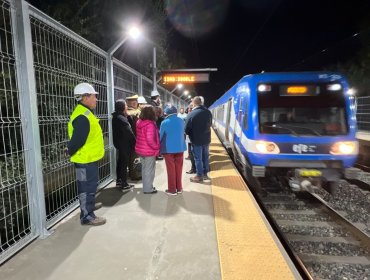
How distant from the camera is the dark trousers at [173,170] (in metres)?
5.24

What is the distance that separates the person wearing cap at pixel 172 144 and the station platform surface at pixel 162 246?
1.54ft

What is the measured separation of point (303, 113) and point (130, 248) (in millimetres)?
4194

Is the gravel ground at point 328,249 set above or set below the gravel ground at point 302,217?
below

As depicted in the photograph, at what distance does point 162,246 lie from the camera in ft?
10.7

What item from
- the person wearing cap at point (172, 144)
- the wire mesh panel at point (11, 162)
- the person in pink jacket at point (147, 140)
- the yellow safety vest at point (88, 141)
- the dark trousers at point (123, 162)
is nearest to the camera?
the wire mesh panel at point (11, 162)

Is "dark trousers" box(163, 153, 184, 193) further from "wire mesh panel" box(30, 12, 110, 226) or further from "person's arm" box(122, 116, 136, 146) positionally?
"wire mesh panel" box(30, 12, 110, 226)

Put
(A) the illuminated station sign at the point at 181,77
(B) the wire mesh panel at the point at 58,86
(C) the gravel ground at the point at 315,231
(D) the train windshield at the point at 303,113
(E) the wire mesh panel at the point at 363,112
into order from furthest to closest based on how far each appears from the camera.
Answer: (E) the wire mesh panel at the point at 363,112, (A) the illuminated station sign at the point at 181,77, (D) the train windshield at the point at 303,113, (C) the gravel ground at the point at 315,231, (B) the wire mesh panel at the point at 58,86

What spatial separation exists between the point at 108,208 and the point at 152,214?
740 millimetres

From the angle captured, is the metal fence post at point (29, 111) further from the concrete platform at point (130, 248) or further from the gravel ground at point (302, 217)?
the gravel ground at point (302, 217)

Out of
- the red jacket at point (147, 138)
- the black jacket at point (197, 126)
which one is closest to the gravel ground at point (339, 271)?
the red jacket at point (147, 138)

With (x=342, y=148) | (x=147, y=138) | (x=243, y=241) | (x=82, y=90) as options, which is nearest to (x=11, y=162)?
(x=82, y=90)

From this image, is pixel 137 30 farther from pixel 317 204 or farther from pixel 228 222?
pixel 317 204

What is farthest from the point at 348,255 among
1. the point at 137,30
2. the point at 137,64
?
the point at 137,64

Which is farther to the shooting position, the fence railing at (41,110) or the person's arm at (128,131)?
the person's arm at (128,131)
